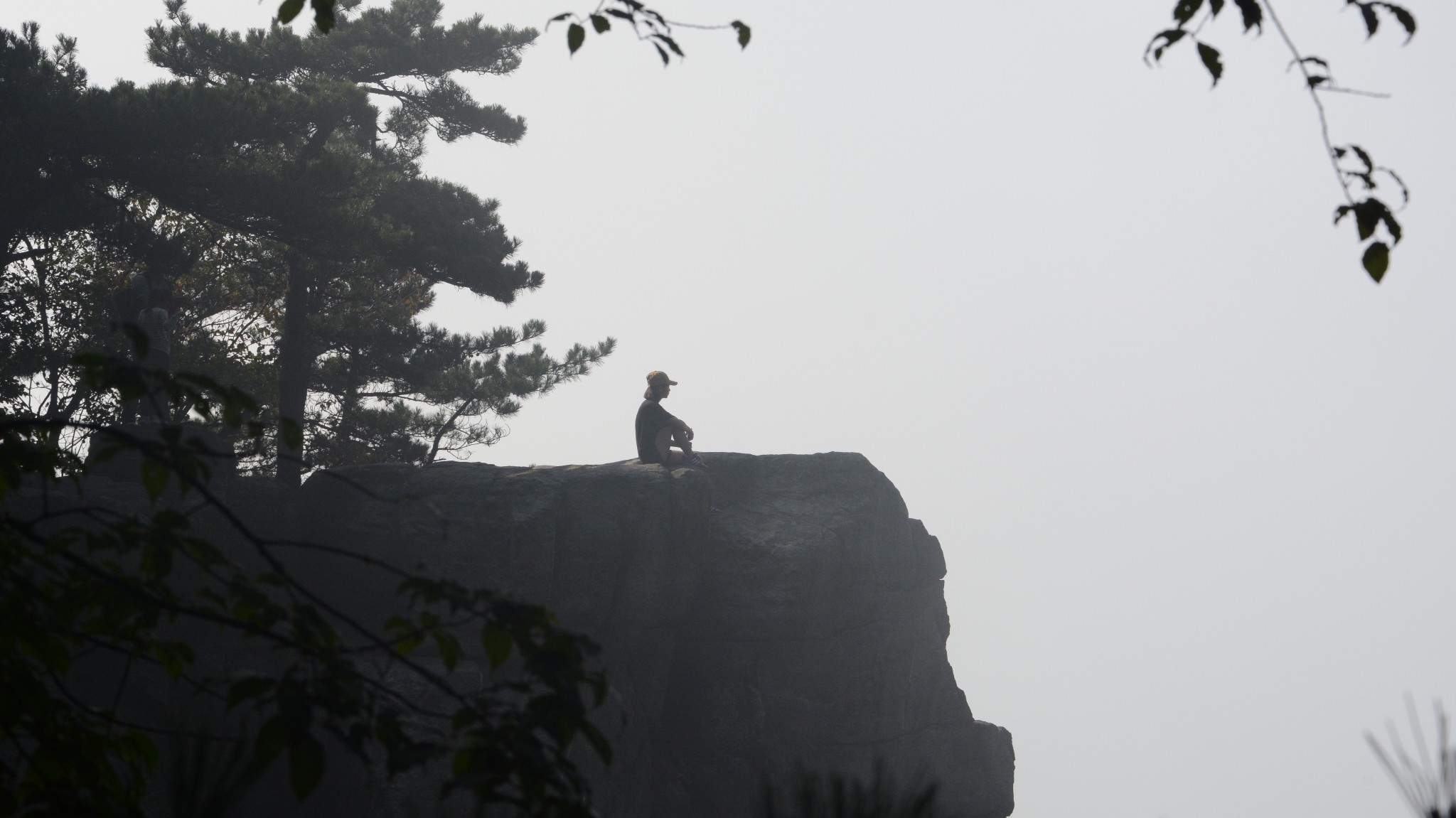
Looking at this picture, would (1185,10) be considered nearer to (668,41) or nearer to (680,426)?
(668,41)

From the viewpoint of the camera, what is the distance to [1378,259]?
3217 mm

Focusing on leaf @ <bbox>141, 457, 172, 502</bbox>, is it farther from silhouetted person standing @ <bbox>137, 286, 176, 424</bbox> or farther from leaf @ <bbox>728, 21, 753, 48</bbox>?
silhouetted person standing @ <bbox>137, 286, 176, 424</bbox>

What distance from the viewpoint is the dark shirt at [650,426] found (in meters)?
16.1

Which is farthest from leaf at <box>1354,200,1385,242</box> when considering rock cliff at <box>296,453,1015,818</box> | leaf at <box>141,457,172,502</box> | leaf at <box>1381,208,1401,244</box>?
rock cliff at <box>296,453,1015,818</box>

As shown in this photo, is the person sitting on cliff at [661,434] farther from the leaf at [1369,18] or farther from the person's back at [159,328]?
the leaf at [1369,18]

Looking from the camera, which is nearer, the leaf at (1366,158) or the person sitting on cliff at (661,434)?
the leaf at (1366,158)

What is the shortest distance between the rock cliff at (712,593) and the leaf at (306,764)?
11795 mm

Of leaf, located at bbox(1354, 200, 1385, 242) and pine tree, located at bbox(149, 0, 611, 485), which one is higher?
pine tree, located at bbox(149, 0, 611, 485)

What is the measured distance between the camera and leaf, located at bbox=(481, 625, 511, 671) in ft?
9.63

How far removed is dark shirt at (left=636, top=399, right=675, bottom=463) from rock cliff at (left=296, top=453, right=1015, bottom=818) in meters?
0.27

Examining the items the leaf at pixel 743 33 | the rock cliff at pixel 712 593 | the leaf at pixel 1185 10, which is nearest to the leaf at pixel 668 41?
the leaf at pixel 743 33

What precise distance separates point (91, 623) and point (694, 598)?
13.0m

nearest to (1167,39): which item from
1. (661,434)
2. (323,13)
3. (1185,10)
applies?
(1185,10)

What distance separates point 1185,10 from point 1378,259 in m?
0.89
